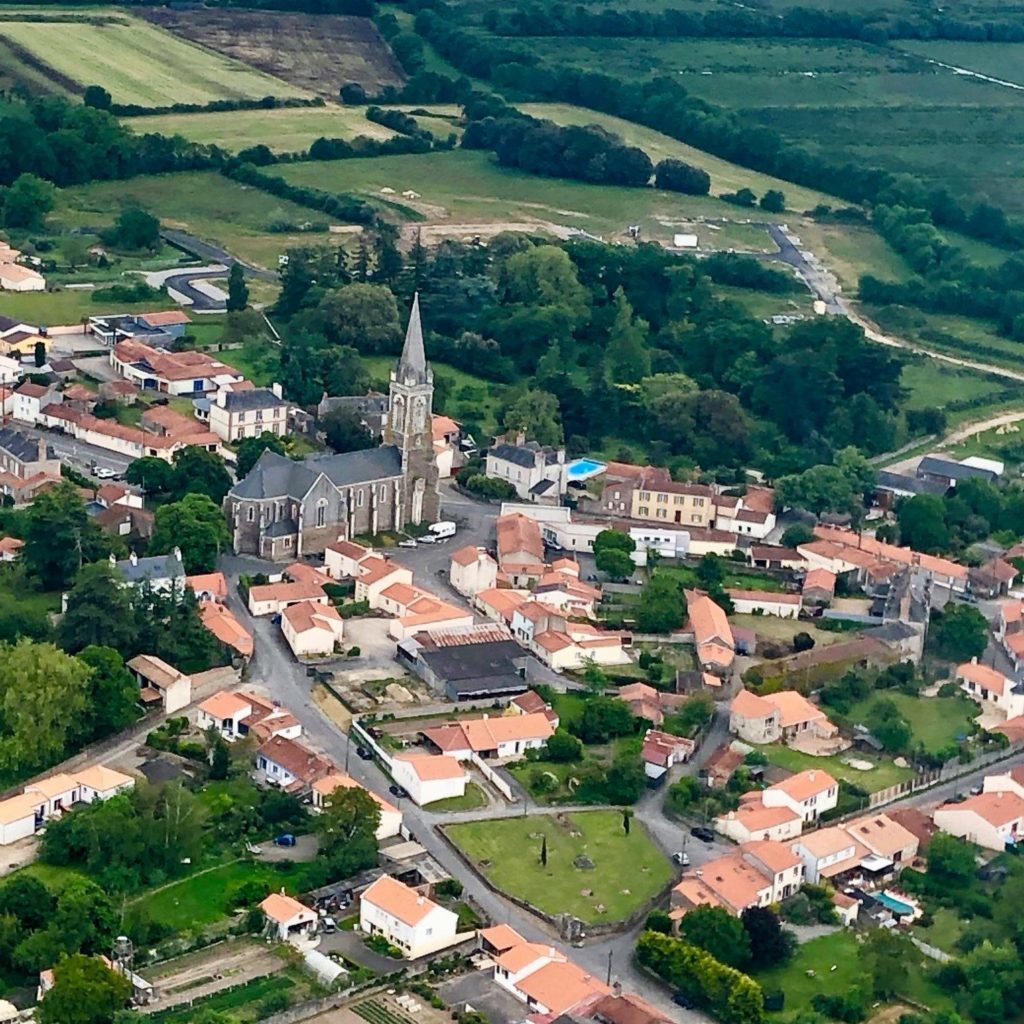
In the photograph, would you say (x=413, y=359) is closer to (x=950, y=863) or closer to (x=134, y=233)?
(x=950, y=863)

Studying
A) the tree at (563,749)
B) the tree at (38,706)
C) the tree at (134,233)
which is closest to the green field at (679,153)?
the tree at (134,233)

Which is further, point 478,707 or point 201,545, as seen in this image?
point 201,545

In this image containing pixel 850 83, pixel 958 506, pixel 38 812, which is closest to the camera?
pixel 38 812

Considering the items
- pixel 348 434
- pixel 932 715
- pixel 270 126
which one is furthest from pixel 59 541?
pixel 270 126

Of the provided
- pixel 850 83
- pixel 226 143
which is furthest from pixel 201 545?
pixel 850 83

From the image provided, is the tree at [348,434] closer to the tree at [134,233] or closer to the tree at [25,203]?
the tree at [134,233]

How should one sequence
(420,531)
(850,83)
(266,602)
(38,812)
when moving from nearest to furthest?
(38,812), (266,602), (420,531), (850,83)

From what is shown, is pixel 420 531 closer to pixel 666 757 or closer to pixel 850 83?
pixel 666 757
